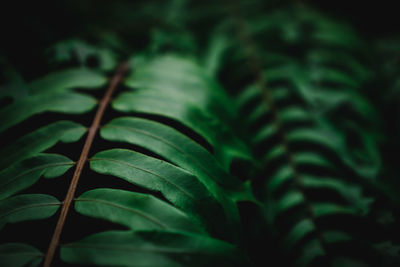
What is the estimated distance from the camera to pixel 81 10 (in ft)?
4.55

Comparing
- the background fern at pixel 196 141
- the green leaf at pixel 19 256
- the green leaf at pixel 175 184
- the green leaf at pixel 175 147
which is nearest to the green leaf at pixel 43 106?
the background fern at pixel 196 141

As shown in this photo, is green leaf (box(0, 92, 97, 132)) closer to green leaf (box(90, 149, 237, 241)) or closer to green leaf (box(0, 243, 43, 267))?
green leaf (box(90, 149, 237, 241))

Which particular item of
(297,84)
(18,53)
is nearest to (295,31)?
(297,84)

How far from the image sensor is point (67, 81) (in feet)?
2.81

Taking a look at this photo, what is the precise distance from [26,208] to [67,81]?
497 mm

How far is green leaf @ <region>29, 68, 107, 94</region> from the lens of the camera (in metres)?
0.82

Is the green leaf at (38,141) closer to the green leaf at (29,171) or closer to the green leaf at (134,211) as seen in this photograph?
the green leaf at (29,171)

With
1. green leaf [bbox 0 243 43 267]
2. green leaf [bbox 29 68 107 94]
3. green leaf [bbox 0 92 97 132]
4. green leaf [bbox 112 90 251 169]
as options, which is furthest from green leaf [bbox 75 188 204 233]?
green leaf [bbox 29 68 107 94]

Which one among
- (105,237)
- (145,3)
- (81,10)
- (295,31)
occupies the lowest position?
(105,237)

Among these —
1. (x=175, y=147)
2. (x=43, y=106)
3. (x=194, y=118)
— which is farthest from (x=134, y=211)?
(x=43, y=106)

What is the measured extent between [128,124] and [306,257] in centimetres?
68

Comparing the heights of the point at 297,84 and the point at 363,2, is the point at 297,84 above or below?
below

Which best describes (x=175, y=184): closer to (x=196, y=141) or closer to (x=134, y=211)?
(x=134, y=211)

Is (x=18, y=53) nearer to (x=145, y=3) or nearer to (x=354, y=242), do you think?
(x=145, y=3)
